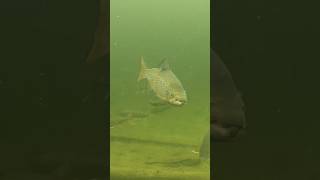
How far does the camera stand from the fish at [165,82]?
228 cm

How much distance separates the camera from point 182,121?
2293mm

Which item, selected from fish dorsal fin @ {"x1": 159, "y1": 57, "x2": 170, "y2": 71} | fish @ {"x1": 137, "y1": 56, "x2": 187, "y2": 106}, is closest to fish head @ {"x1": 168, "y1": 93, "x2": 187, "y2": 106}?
fish @ {"x1": 137, "y1": 56, "x2": 187, "y2": 106}

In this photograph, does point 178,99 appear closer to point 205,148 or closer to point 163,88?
point 163,88

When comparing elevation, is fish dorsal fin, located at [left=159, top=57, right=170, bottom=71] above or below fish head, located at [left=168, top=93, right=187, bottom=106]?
above

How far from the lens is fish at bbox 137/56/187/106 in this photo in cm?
228

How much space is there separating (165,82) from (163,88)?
0.14 feet

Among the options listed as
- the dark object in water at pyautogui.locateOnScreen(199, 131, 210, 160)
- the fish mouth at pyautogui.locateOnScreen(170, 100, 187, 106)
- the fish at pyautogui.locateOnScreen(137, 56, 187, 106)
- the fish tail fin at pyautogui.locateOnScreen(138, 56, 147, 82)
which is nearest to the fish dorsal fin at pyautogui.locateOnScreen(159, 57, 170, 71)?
the fish at pyautogui.locateOnScreen(137, 56, 187, 106)

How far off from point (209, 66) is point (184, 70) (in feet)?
0.50
